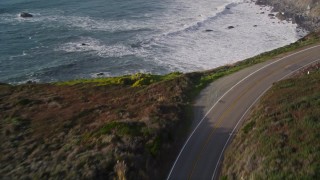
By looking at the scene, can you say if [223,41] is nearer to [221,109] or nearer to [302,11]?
[302,11]

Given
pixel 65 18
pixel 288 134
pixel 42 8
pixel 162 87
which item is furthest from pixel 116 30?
pixel 288 134

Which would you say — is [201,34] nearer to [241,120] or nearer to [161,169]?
[241,120]

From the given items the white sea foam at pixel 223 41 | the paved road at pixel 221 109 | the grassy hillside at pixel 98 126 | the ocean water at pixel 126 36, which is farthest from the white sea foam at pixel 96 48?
the paved road at pixel 221 109

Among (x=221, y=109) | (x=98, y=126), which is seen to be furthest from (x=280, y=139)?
(x=98, y=126)

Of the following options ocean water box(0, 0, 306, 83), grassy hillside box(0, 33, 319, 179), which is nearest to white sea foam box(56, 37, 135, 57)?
ocean water box(0, 0, 306, 83)

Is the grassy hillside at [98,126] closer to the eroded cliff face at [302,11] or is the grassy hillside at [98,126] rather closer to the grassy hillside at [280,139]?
the grassy hillside at [280,139]

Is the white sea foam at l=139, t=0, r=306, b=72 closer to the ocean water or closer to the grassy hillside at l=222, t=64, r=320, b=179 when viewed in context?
the ocean water
